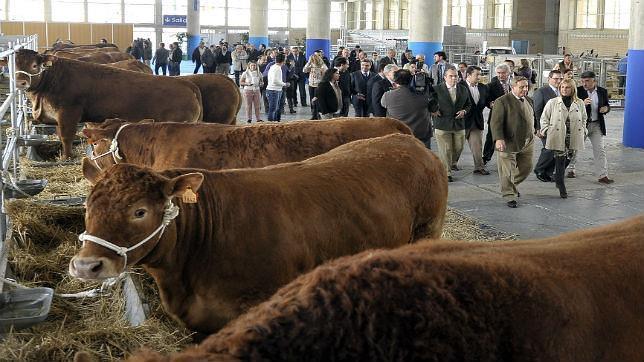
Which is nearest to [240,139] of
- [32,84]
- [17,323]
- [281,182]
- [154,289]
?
[154,289]

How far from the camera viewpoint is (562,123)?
10383 millimetres

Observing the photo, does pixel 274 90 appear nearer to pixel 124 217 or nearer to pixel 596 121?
pixel 596 121

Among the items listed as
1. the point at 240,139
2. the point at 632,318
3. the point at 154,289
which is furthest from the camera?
the point at 240,139

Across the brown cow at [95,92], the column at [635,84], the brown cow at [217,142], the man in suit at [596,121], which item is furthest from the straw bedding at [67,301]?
the column at [635,84]

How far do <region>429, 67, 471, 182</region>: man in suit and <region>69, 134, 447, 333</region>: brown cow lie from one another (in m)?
6.60

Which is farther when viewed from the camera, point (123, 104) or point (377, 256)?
point (123, 104)

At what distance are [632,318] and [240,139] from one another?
4.56 meters

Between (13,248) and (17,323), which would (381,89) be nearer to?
(13,248)

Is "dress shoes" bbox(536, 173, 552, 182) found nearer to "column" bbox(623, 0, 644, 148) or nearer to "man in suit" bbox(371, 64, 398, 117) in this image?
"man in suit" bbox(371, 64, 398, 117)

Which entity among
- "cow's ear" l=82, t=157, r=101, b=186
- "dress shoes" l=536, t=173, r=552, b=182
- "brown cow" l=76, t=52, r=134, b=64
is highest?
"brown cow" l=76, t=52, r=134, b=64

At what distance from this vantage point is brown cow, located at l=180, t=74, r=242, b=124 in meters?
12.1

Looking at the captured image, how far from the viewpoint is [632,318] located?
7.22 feet

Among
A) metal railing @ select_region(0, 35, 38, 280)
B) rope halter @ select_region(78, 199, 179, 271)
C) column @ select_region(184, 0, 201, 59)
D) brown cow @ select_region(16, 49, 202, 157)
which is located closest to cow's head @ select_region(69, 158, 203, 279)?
rope halter @ select_region(78, 199, 179, 271)

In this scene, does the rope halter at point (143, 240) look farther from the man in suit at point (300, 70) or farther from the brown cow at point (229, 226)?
the man in suit at point (300, 70)
